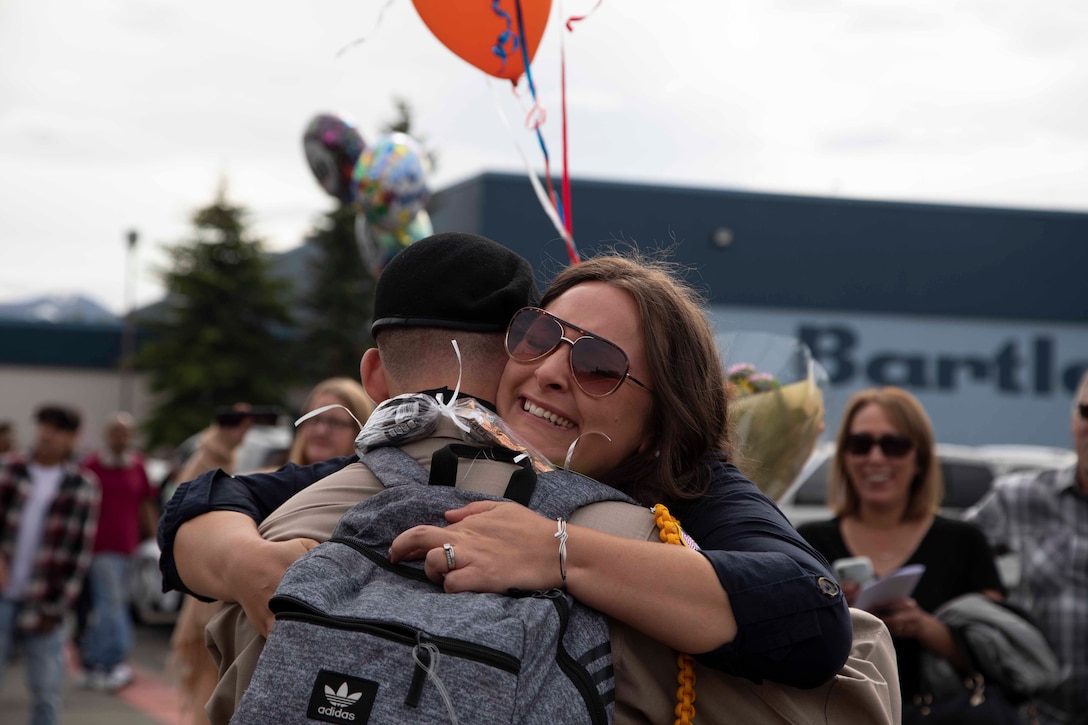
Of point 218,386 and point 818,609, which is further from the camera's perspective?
point 218,386

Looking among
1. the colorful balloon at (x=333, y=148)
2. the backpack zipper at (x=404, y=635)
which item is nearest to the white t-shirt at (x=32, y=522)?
the colorful balloon at (x=333, y=148)

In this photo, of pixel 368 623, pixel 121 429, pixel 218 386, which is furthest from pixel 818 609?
pixel 218 386

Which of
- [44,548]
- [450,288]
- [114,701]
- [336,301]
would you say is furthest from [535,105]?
[336,301]

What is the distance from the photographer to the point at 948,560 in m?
4.05

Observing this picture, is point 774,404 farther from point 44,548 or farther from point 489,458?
point 44,548

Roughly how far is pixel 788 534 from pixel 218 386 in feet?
105

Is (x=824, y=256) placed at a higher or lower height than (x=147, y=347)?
higher

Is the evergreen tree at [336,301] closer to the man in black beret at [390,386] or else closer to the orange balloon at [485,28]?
the orange balloon at [485,28]

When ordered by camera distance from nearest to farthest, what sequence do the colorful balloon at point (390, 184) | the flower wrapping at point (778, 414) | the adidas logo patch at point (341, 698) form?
1. the adidas logo patch at point (341, 698)
2. the flower wrapping at point (778, 414)
3. the colorful balloon at point (390, 184)

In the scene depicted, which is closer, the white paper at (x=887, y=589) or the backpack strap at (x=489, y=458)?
the backpack strap at (x=489, y=458)

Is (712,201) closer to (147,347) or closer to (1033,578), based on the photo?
(1033,578)

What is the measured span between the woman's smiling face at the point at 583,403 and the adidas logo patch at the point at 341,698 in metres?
0.59

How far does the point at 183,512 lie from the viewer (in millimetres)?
2127

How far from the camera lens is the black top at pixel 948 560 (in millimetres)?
3996
